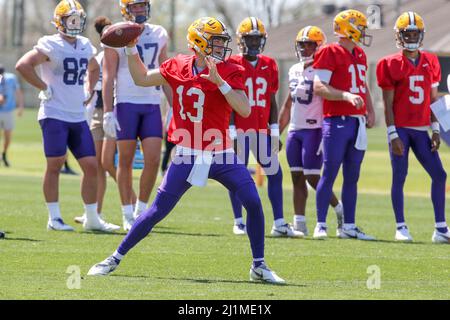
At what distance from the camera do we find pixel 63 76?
1204cm

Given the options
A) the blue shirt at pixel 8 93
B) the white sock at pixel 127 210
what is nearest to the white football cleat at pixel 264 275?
the white sock at pixel 127 210

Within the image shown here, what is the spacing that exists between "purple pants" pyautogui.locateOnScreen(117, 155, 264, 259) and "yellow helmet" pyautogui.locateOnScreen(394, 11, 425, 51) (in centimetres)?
372

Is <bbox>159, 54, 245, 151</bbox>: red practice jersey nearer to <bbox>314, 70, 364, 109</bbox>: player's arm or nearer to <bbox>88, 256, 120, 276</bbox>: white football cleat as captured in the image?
<bbox>88, 256, 120, 276</bbox>: white football cleat

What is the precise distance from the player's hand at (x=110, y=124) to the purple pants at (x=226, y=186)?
3.22m

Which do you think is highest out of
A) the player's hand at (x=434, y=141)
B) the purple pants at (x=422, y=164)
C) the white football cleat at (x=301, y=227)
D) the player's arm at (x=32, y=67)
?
the player's arm at (x=32, y=67)

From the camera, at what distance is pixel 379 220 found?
14492 mm

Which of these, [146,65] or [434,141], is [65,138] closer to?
[146,65]

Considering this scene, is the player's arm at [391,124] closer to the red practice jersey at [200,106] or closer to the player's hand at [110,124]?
the player's hand at [110,124]

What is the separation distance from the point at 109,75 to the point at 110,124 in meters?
0.52

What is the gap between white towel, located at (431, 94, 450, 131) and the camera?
39.0 feet

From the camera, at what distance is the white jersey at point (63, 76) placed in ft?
39.1
